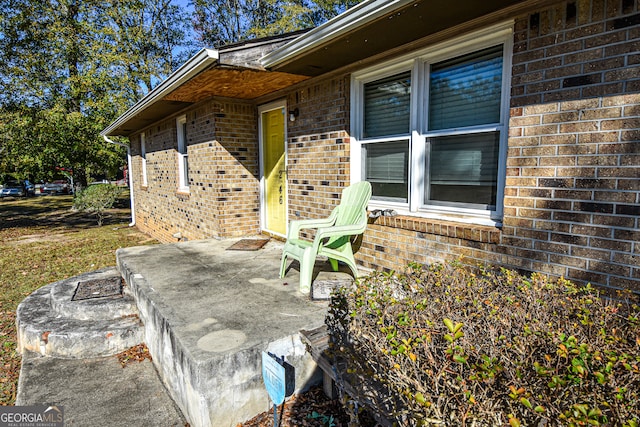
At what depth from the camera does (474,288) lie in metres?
2.04

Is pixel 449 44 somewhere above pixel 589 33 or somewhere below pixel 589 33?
above

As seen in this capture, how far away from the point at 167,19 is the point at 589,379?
24153 mm

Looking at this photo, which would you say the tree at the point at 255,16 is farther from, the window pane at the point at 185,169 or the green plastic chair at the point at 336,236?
the green plastic chair at the point at 336,236

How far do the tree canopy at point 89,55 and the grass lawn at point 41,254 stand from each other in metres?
2.87

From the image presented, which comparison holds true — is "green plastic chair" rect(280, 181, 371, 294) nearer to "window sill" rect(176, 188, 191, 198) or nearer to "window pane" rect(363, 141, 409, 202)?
"window pane" rect(363, 141, 409, 202)

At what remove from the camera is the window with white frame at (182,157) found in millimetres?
7426

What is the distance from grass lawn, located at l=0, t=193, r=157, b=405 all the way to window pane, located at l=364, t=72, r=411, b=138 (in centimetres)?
394

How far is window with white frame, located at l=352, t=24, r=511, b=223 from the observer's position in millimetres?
2904

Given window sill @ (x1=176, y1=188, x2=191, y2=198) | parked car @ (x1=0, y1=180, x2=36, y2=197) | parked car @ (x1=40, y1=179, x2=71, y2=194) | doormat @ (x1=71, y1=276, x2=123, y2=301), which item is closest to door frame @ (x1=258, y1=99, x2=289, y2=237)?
window sill @ (x1=176, y1=188, x2=191, y2=198)

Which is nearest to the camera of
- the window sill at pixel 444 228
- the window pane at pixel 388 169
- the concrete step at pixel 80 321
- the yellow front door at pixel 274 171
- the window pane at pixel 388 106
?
the window sill at pixel 444 228

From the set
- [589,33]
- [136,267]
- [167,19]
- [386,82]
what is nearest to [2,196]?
[167,19]

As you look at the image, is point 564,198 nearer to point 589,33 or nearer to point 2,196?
point 589,33

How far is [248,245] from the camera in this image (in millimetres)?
5281

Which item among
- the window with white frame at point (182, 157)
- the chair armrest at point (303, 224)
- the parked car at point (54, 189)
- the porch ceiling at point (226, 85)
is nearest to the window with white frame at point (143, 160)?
the window with white frame at point (182, 157)
